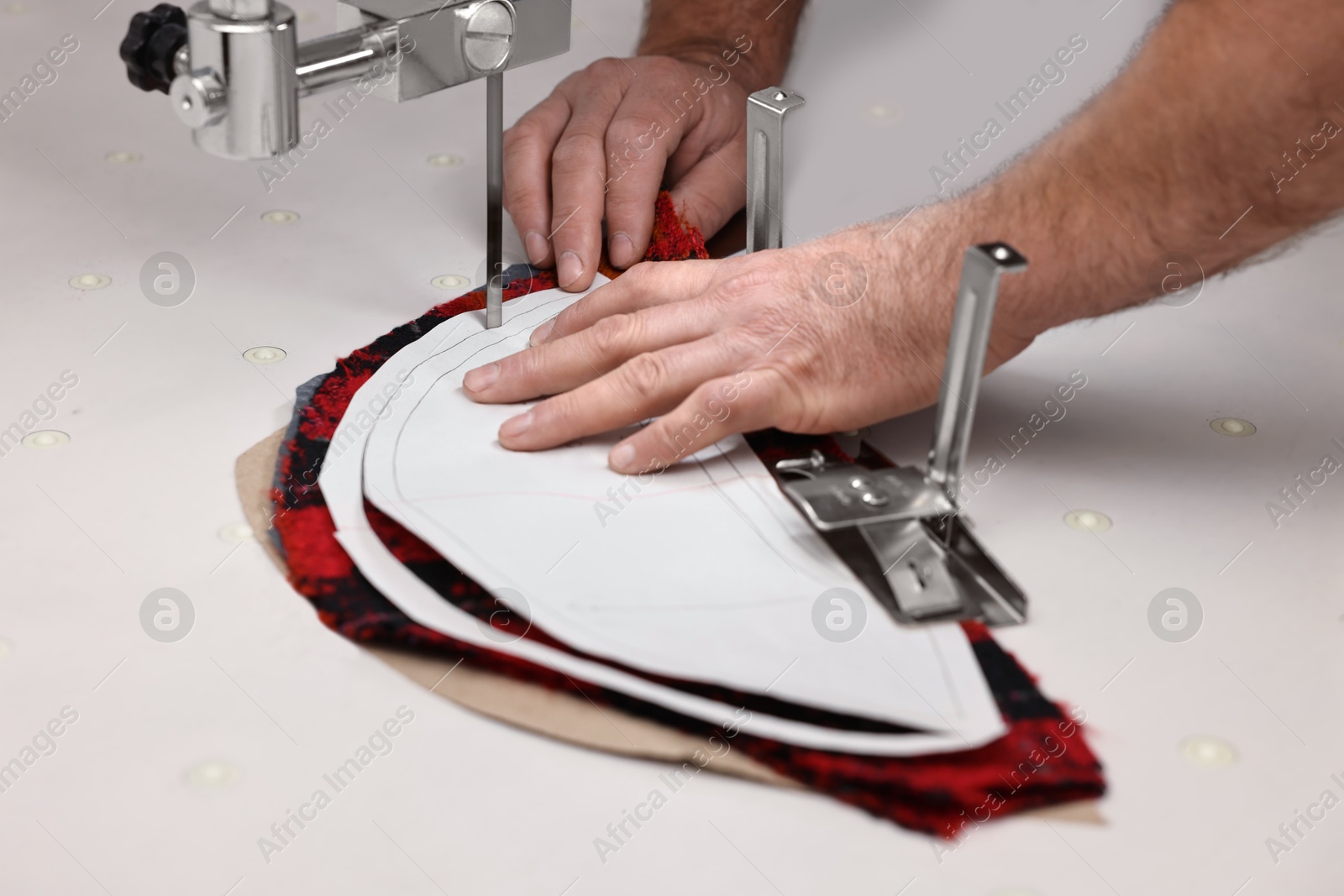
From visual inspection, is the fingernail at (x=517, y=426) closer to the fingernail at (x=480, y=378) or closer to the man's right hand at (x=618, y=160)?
the fingernail at (x=480, y=378)

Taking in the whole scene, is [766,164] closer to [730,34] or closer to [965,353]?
[965,353]

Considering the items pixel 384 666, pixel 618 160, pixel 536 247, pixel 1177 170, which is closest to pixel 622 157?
pixel 618 160

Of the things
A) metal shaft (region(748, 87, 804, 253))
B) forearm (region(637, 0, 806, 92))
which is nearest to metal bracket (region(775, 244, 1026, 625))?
metal shaft (region(748, 87, 804, 253))

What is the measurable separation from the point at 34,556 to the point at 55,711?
14 centimetres

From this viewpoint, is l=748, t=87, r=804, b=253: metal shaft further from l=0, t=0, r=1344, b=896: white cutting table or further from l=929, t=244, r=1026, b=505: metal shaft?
l=929, t=244, r=1026, b=505: metal shaft

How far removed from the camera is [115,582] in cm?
78

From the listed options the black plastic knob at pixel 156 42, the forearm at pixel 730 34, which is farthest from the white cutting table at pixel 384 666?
the black plastic knob at pixel 156 42

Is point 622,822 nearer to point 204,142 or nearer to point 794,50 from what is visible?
point 204,142

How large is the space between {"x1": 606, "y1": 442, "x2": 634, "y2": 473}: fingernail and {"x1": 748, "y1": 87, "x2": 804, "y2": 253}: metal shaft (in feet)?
0.96

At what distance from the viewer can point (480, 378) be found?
0.96 meters

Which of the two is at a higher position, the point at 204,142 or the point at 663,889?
the point at 204,142

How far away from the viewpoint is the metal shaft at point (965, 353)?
0.73 meters

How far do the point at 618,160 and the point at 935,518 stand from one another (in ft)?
1.80

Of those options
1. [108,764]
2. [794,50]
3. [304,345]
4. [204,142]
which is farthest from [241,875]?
[794,50]
